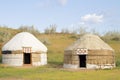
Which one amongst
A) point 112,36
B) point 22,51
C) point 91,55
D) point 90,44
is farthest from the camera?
point 112,36

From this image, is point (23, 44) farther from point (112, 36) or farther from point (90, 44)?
point (112, 36)

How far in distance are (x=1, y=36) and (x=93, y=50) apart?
719 inches

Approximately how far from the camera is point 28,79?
18859 millimetres

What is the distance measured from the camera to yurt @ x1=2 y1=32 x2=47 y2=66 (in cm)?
2866

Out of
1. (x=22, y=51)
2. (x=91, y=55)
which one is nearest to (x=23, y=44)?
(x=22, y=51)

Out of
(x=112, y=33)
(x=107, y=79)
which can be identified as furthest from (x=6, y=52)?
(x=112, y=33)

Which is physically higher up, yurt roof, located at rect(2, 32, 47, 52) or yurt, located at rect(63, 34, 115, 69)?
yurt roof, located at rect(2, 32, 47, 52)

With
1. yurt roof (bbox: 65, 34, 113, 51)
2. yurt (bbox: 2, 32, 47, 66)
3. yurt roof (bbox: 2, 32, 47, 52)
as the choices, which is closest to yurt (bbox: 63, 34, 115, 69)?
yurt roof (bbox: 65, 34, 113, 51)

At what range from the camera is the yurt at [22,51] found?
2866 centimetres

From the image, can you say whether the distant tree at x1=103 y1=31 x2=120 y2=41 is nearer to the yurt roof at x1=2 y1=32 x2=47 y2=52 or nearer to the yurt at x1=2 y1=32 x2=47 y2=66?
the yurt roof at x1=2 y1=32 x2=47 y2=52

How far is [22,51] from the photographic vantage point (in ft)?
94.2

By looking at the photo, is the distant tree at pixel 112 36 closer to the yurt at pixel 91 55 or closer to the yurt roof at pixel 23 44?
the yurt roof at pixel 23 44

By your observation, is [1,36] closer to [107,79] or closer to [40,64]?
[40,64]

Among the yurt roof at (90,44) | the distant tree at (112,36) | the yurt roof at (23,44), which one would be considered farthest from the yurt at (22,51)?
the distant tree at (112,36)
